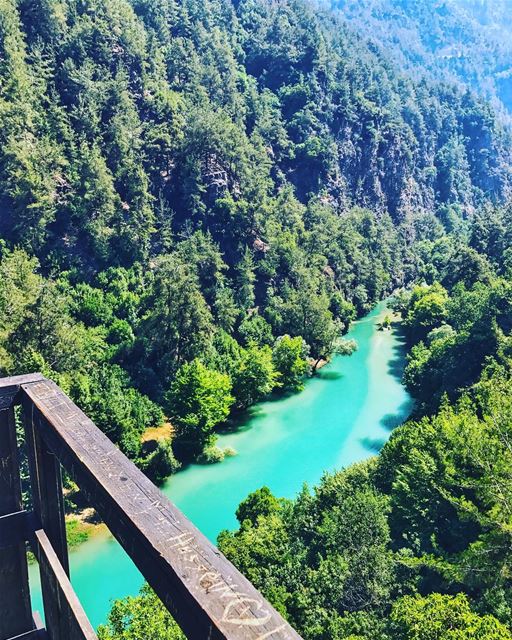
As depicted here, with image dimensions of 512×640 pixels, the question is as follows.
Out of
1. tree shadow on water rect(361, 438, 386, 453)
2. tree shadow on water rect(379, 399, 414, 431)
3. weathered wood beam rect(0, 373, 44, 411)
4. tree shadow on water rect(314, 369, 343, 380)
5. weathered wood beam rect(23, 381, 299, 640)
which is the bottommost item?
weathered wood beam rect(23, 381, 299, 640)

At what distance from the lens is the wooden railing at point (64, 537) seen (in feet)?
4.42

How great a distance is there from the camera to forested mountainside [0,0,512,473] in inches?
985

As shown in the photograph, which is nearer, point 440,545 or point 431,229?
point 440,545

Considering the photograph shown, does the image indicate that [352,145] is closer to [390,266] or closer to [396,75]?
[390,266]

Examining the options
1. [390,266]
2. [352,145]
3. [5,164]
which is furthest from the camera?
[352,145]

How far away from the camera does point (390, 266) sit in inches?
2061

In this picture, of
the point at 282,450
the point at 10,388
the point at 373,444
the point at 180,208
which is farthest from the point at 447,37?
the point at 10,388

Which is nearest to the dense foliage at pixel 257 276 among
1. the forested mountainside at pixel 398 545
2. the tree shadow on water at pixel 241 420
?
the forested mountainside at pixel 398 545

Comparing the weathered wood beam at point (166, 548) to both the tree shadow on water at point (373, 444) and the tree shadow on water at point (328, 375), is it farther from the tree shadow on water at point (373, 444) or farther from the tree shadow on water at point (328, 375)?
the tree shadow on water at point (328, 375)

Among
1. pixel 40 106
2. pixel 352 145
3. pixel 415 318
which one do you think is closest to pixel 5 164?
pixel 40 106

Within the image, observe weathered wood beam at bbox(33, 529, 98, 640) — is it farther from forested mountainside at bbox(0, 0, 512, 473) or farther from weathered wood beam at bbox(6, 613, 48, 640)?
forested mountainside at bbox(0, 0, 512, 473)

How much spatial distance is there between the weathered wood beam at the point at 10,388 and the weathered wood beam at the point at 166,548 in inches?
15.0

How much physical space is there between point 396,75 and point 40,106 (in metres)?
61.4

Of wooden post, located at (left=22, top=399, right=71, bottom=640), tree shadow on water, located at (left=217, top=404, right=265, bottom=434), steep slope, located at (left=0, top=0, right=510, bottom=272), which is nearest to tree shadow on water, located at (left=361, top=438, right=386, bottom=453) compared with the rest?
tree shadow on water, located at (left=217, top=404, right=265, bottom=434)
